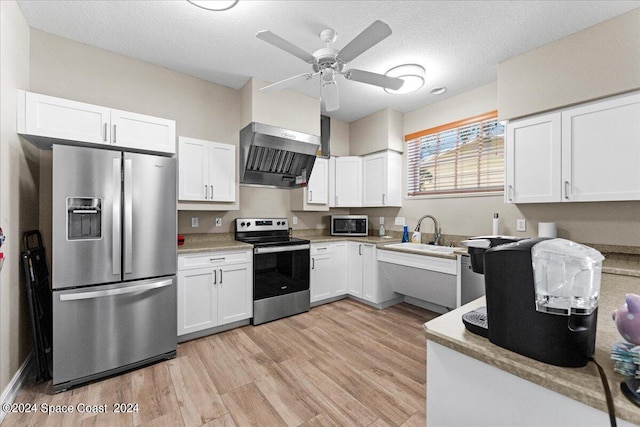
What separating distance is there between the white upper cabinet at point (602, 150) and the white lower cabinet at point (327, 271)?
240 centimetres

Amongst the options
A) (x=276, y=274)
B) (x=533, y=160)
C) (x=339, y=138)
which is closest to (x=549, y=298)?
(x=533, y=160)

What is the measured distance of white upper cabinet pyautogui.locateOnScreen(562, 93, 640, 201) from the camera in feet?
6.54

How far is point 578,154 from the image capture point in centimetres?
222

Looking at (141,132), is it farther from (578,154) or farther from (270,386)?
(578,154)

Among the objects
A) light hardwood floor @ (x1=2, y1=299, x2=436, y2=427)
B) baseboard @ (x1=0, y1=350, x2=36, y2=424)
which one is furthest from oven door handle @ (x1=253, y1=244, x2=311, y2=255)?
baseboard @ (x1=0, y1=350, x2=36, y2=424)

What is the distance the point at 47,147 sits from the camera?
225 cm

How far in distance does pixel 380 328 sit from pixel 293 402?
137cm

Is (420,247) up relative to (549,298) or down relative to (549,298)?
down

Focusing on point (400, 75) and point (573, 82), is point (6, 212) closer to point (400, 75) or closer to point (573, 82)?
point (400, 75)

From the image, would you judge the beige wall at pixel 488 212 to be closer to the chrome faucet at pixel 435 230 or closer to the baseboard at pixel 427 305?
the chrome faucet at pixel 435 230

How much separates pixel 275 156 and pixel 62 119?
6.17 ft

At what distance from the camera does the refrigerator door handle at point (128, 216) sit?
6.81ft

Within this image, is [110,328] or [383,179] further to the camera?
[383,179]

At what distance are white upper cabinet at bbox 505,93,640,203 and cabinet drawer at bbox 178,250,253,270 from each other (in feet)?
8.76
